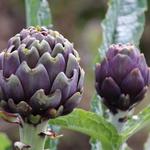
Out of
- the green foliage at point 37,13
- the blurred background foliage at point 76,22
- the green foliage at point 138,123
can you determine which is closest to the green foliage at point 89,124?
the green foliage at point 138,123

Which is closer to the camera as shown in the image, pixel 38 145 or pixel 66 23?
pixel 38 145

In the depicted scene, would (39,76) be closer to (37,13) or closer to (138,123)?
(138,123)

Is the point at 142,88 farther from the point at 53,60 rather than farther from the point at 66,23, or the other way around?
the point at 66,23

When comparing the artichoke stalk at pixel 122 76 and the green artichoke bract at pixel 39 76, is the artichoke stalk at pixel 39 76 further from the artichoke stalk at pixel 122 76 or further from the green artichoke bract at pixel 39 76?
the artichoke stalk at pixel 122 76

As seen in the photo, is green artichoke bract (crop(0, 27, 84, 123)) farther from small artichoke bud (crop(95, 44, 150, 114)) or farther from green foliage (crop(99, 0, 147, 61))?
green foliage (crop(99, 0, 147, 61))

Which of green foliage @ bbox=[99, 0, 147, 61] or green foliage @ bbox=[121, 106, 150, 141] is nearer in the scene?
green foliage @ bbox=[121, 106, 150, 141]

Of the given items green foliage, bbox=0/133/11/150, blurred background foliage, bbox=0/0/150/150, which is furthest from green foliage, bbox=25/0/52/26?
blurred background foliage, bbox=0/0/150/150

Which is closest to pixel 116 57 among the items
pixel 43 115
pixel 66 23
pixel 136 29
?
pixel 43 115
